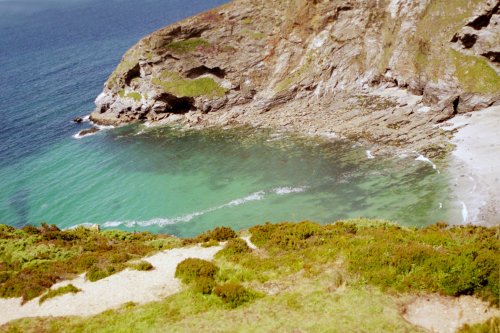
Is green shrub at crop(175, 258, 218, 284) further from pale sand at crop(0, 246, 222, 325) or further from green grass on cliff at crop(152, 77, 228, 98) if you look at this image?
green grass on cliff at crop(152, 77, 228, 98)

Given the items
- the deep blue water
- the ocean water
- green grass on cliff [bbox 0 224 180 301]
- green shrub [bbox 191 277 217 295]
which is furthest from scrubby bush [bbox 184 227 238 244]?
the deep blue water

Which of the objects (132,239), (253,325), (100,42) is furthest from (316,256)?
(100,42)

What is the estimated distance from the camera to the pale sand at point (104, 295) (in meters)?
23.6

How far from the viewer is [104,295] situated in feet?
80.7

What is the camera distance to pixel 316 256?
84.1 ft

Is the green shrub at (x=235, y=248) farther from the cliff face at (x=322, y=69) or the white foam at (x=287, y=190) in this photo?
the cliff face at (x=322, y=69)

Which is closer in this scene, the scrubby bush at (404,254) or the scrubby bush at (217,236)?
the scrubby bush at (404,254)

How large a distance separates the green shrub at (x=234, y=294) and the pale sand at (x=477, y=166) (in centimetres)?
2645

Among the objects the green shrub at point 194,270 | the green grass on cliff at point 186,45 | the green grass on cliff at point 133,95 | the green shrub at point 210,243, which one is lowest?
the green shrub at point 210,243

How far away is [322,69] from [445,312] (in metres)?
64.9

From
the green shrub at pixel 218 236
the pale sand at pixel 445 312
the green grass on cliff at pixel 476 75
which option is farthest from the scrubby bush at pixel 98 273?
the green grass on cliff at pixel 476 75

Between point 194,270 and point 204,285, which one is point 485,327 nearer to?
point 204,285

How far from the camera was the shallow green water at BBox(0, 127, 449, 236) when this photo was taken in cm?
4753

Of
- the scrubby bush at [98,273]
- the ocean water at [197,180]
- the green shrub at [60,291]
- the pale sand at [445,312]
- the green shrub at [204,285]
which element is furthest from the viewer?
the ocean water at [197,180]
